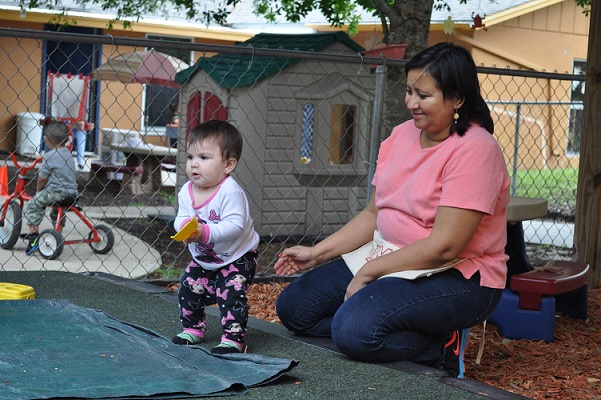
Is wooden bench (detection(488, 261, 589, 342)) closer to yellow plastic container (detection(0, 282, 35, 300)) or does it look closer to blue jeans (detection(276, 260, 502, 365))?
blue jeans (detection(276, 260, 502, 365))

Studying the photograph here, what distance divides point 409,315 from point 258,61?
5.82 meters

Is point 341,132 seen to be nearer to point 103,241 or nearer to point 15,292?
point 103,241

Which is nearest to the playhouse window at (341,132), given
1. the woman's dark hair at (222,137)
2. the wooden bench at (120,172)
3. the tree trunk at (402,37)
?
the tree trunk at (402,37)

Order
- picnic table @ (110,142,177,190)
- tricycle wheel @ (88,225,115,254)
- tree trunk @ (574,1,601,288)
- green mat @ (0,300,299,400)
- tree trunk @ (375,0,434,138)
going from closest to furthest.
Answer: green mat @ (0,300,299,400), tree trunk @ (574,1,601,288), tree trunk @ (375,0,434,138), tricycle wheel @ (88,225,115,254), picnic table @ (110,142,177,190)

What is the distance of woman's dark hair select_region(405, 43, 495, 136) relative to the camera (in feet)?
10.8

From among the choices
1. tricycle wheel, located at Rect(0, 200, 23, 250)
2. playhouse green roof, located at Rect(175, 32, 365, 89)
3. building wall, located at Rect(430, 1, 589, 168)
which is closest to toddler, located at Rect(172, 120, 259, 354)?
tricycle wheel, located at Rect(0, 200, 23, 250)

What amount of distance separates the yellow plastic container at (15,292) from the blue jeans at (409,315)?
1.59m

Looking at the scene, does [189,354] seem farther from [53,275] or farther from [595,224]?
[595,224]

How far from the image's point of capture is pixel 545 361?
4.21 m

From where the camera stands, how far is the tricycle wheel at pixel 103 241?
777 centimetres

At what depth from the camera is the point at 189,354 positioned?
3.29 meters

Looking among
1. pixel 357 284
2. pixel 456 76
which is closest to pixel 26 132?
pixel 357 284

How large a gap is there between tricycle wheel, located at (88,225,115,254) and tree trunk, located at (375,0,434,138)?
2.68 metres

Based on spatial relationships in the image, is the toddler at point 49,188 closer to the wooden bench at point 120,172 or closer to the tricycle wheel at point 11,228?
the tricycle wheel at point 11,228
